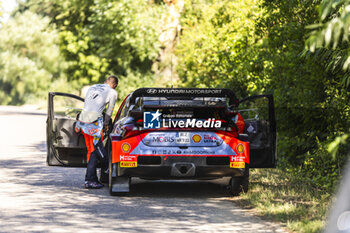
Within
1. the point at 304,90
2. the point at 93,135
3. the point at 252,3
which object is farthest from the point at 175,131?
the point at 252,3

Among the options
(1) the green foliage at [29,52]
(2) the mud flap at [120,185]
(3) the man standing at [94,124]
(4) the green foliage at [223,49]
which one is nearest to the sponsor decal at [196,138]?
(2) the mud flap at [120,185]

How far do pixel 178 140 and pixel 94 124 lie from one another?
1.73 m

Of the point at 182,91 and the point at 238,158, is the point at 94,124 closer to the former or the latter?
the point at 182,91

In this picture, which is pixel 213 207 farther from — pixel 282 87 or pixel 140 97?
pixel 282 87

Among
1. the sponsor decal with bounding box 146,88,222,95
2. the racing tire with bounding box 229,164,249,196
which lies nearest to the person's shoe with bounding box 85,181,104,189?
the sponsor decal with bounding box 146,88,222,95

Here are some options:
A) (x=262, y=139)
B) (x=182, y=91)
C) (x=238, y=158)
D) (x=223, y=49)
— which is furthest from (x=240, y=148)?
(x=223, y=49)

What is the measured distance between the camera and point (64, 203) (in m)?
9.38

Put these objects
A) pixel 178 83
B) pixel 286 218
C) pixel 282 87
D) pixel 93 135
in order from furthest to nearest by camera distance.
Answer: pixel 178 83, pixel 282 87, pixel 93 135, pixel 286 218

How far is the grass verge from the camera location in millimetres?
7962

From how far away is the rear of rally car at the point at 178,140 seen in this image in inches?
391

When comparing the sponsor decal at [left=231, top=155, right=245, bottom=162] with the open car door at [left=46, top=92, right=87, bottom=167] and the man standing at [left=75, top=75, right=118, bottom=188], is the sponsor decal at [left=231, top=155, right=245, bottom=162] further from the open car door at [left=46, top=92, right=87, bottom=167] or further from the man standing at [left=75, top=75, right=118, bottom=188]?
the open car door at [left=46, top=92, right=87, bottom=167]

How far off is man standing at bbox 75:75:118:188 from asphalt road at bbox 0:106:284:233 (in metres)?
0.33

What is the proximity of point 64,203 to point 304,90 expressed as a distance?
22.4ft

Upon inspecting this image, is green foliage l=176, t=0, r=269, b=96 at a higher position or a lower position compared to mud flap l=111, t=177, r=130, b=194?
higher
